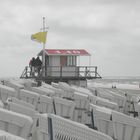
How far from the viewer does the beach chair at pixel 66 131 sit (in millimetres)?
5379

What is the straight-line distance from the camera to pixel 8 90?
12.4m

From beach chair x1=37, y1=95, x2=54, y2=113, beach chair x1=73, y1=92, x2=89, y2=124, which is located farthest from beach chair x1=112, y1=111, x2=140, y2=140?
beach chair x1=37, y1=95, x2=54, y2=113

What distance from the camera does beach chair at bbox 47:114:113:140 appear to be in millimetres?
5379

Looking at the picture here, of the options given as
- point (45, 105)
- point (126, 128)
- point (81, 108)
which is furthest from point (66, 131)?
point (81, 108)

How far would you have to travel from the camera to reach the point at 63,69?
3409 cm

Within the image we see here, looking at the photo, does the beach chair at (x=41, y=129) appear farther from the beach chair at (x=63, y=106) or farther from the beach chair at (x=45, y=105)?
the beach chair at (x=45, y=105)

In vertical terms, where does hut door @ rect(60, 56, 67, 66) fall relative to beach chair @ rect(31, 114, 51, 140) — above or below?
above

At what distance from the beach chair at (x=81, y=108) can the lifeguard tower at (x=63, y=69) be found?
19.6 meters

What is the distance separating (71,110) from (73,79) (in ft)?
73.7

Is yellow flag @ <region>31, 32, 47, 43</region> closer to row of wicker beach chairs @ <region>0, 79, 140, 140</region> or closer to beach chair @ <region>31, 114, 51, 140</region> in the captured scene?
row of wicker beach chairs @ <region>0, 79, 140, 140</region>

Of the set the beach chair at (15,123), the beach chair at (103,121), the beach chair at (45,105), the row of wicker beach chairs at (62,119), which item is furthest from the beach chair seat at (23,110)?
the beach chair at (45,105)

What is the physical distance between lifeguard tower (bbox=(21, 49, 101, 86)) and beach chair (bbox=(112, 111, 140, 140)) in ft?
82.1

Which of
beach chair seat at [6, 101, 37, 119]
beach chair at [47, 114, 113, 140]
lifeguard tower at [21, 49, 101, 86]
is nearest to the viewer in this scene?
beach chair at [47, 114, 113, 140]

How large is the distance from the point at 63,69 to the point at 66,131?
28.7 metres
